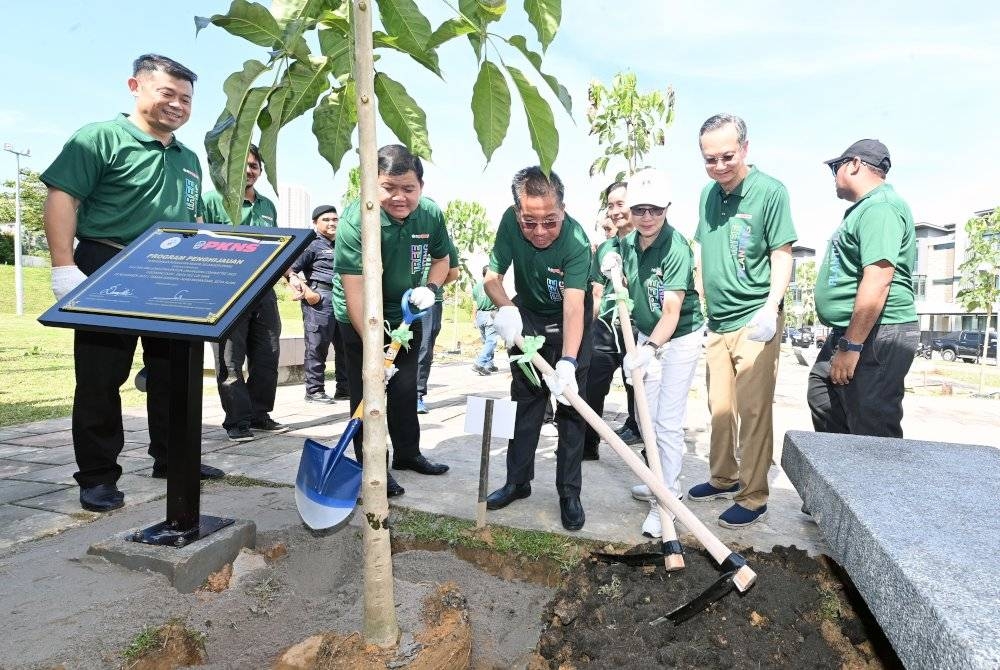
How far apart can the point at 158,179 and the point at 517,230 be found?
6.09 feet

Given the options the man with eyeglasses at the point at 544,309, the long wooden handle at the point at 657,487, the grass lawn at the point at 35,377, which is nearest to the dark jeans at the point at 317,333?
the grass lawn at the point at 35,377

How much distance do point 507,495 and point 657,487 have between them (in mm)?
1108

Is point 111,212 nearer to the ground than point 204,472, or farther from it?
farther from it

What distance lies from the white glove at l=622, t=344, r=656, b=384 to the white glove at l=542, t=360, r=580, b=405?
0.85 ft

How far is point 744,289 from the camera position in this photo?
296 centimetres

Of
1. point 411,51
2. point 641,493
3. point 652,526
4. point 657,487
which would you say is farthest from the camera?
point 641,493

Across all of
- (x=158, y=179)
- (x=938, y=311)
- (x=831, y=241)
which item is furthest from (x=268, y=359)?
(x=938, y=311)

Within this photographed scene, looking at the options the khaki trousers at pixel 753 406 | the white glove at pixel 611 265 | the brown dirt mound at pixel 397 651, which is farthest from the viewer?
the white glove at pixel 611 265

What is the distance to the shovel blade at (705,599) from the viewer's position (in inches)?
72.3

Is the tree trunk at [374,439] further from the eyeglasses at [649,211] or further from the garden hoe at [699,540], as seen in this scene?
the eyeglasses at [649,211]

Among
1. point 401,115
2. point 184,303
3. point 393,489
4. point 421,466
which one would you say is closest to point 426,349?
point 421,466

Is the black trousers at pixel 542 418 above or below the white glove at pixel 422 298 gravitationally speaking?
below

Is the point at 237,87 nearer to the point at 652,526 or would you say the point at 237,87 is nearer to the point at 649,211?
the point at 649,211

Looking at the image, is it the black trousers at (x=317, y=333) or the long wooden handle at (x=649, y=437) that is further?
the black trousers at (x=317, y=333)
